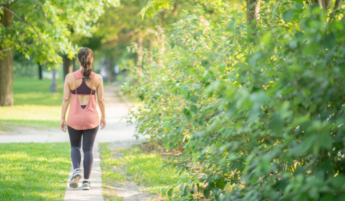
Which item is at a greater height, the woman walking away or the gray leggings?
the woman walking away

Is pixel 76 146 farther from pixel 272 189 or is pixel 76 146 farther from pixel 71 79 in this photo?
pixel 272 189

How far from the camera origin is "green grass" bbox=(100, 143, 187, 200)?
5.50m

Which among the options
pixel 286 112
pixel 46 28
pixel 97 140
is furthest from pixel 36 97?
pixel 286 112

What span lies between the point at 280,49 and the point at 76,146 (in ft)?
11.3

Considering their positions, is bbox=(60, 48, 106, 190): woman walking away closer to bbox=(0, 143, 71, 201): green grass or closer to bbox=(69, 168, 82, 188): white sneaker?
bbox=(69, 168, 82, 188): white sneaker

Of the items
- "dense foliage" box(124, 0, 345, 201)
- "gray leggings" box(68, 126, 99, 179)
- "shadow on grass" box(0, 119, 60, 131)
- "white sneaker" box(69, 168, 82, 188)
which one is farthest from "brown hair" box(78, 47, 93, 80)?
"shadow on grass" box(0, 119, 60, 131)

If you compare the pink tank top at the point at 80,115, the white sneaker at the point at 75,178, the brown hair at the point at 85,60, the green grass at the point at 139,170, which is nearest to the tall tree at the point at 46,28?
the green grass at the point at 139,170

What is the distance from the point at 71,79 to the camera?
479 centimetres

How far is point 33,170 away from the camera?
5.81 metres

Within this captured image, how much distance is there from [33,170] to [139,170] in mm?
1810

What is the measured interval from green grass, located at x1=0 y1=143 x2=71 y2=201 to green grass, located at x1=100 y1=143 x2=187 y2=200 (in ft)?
2.30

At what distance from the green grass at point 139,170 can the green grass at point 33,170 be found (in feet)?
2.30

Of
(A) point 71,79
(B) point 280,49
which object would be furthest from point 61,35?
(B) point 280,49

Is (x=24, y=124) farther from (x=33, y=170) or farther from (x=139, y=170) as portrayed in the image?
(x=139, y=170)
